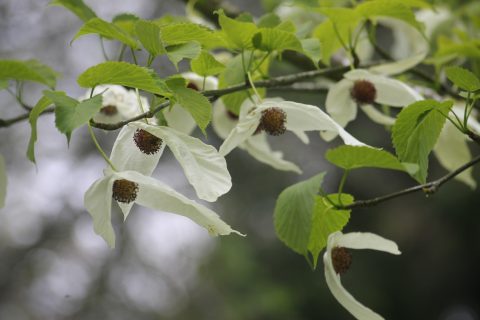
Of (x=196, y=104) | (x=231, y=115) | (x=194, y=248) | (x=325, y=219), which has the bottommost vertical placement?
(x=194, y=248)

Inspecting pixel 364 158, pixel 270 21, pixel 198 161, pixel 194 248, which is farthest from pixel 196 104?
pixel 194 248

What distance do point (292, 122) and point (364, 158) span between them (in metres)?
0.11

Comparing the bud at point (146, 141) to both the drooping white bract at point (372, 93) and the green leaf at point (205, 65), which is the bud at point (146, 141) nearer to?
the green leaf at point (205, 65)

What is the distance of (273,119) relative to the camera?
2.32ft

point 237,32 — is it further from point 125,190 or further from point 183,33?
point 125,190

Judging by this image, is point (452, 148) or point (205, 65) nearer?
point (205, 65)

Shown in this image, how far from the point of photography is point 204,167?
612 millimetres

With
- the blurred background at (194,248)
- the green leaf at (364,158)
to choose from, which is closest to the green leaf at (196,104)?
the green leaf at (364,158)

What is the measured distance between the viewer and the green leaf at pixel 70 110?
542 mm

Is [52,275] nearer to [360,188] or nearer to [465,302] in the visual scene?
[360,188]

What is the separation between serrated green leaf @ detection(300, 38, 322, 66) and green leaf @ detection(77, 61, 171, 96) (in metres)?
0.19

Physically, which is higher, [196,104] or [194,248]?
[196,104]

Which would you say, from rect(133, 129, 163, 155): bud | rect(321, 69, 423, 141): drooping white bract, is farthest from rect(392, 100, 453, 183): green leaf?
rect(133, 129, 163, 155): bud

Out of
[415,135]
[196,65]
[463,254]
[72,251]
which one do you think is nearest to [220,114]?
[196,65]
